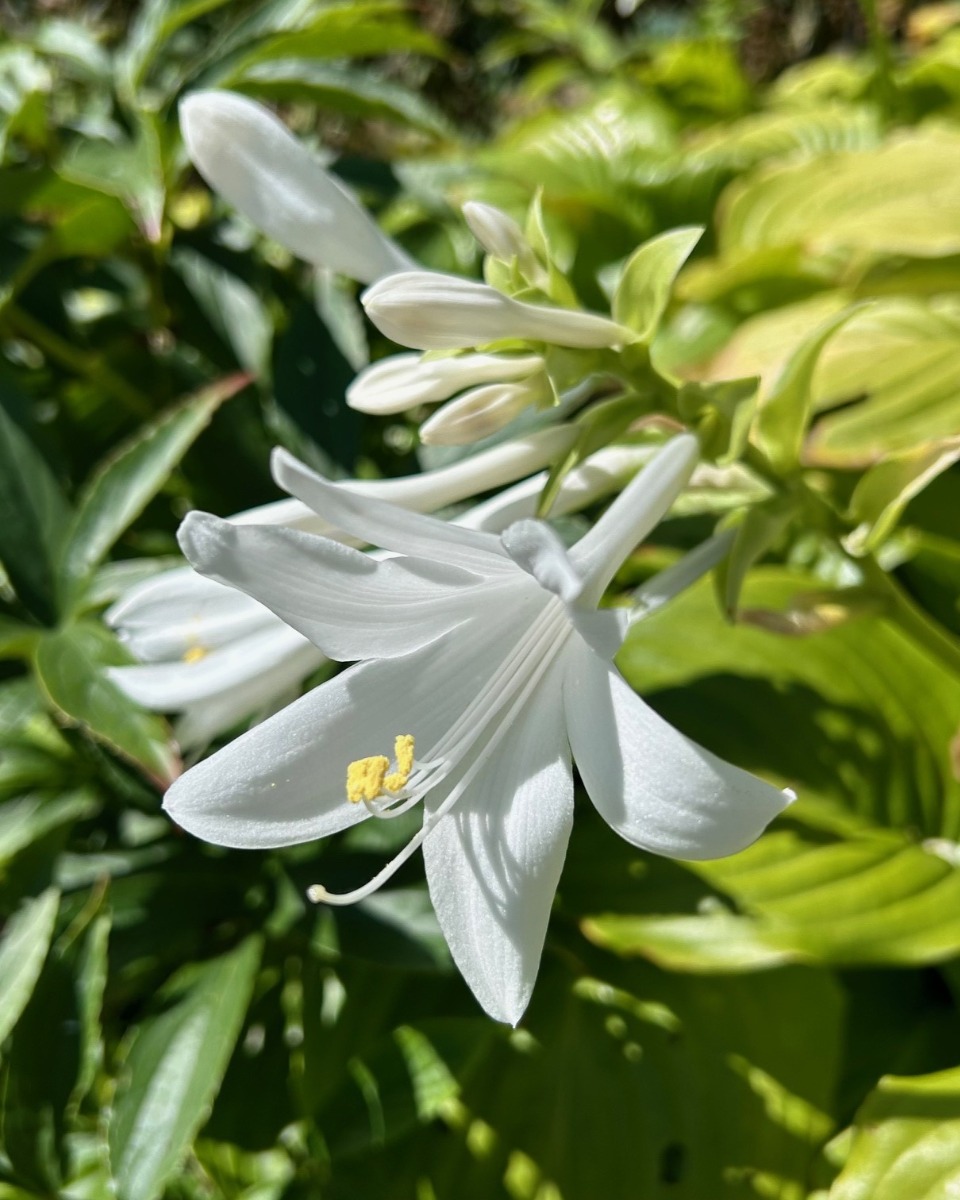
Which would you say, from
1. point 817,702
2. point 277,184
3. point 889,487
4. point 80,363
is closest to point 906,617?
point 889,487

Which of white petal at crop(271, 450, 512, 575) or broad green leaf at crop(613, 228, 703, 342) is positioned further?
broad green leaf at crop(613, 228, 703, 342)

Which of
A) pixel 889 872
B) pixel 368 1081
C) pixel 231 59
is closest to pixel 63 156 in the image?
pixel 231 59

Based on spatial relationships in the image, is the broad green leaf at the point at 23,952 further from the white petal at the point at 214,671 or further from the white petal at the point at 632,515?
the white petal at the point at 632,515

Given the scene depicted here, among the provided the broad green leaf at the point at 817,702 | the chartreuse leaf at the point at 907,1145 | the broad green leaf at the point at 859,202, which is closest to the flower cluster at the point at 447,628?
the broad green leaf at the point at 817,702

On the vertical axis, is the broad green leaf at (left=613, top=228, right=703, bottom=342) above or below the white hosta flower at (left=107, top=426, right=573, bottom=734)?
above

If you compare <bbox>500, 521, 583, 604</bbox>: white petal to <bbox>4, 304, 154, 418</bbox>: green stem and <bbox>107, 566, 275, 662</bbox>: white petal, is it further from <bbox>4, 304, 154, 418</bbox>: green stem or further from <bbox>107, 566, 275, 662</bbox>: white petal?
<bbox>4, 304, 154, 418</bbox>: green stem

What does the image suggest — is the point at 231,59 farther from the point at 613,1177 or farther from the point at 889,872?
the point at 613,1177

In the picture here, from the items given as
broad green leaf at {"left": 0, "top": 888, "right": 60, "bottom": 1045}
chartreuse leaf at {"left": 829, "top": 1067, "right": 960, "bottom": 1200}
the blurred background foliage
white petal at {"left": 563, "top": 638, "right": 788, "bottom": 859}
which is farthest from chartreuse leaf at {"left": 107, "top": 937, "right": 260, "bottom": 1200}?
chartreuse leaf at {"left": 829, "top": 1067, "right": 960, "bottom": 1200}

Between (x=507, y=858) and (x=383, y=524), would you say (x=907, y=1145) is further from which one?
(x=383, y=524)
